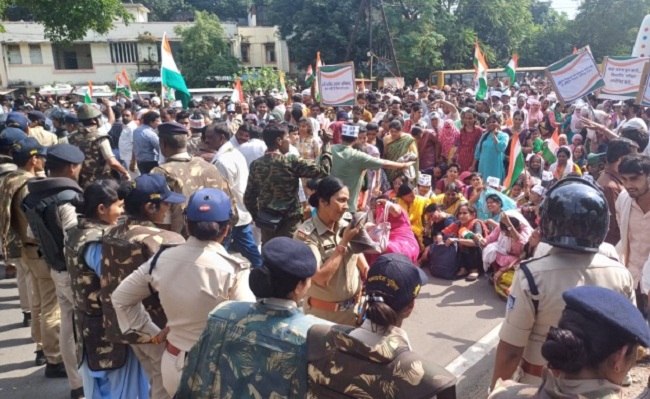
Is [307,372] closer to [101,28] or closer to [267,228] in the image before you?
[267,228]

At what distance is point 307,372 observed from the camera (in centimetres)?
185

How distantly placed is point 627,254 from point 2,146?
595 centimetres

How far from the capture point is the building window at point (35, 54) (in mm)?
41719

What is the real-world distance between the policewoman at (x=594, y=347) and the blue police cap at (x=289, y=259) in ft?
2.91

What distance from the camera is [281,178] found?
5000mm

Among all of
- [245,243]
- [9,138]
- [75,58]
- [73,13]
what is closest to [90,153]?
[9,138]

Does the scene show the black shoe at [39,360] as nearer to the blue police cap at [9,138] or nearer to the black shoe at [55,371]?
the black shoe at [55,371]

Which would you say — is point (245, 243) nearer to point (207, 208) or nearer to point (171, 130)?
point (171, 130)

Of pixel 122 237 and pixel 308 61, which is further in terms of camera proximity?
pixel 308 61

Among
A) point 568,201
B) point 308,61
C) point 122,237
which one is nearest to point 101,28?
point 122,237

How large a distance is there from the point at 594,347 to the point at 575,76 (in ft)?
20.8

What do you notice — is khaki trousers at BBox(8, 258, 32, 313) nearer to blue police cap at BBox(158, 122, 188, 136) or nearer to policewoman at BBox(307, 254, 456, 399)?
blue police cap at BBox(158, 122, 188, 136)

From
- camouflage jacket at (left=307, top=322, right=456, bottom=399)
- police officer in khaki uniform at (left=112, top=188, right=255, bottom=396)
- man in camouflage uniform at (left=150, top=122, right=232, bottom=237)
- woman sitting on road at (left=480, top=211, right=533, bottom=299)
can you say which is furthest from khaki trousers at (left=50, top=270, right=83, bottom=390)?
woman sitting on road at (left=480, top=211, right=533, bottom=299)

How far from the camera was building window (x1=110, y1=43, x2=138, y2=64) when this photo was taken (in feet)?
142
